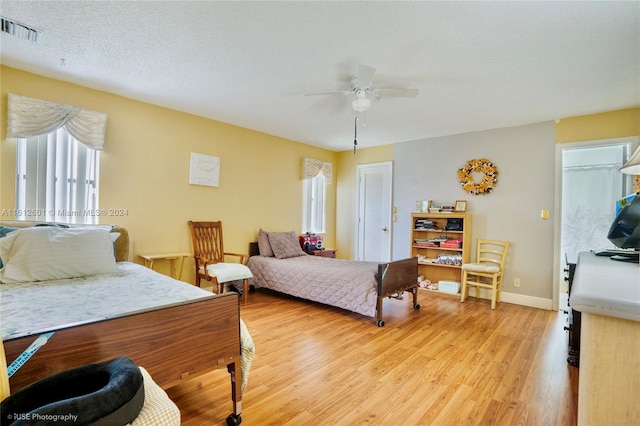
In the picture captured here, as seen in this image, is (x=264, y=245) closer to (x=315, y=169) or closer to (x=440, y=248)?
(x=315, y=169)

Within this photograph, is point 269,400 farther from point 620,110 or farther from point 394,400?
point 620,110

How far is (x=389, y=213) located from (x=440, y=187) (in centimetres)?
101

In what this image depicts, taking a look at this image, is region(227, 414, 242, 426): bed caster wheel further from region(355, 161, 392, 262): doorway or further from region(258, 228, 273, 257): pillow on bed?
region(355, 161, 392, 262): doorway

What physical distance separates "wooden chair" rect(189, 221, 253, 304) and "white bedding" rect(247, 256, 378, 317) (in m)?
0.38

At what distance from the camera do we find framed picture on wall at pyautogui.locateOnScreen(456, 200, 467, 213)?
181 inches

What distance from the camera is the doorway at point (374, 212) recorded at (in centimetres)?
554

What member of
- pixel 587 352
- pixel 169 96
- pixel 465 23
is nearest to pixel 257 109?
pixel 169 96

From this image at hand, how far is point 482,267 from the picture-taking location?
403cm

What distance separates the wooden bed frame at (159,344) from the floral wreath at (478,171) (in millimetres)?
4041

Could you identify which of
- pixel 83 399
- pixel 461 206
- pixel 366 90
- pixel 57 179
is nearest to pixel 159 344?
pixel 83 399

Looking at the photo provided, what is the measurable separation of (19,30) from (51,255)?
5.29 feet

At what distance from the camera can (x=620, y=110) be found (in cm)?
351

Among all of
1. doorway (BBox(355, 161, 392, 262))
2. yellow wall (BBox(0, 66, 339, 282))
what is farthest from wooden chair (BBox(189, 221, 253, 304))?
doorway (BBox(355, 161, 392, 262))

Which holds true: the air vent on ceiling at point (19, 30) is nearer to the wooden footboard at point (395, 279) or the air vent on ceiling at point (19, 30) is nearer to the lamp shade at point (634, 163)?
the wooden footboard at point (395, 279)
